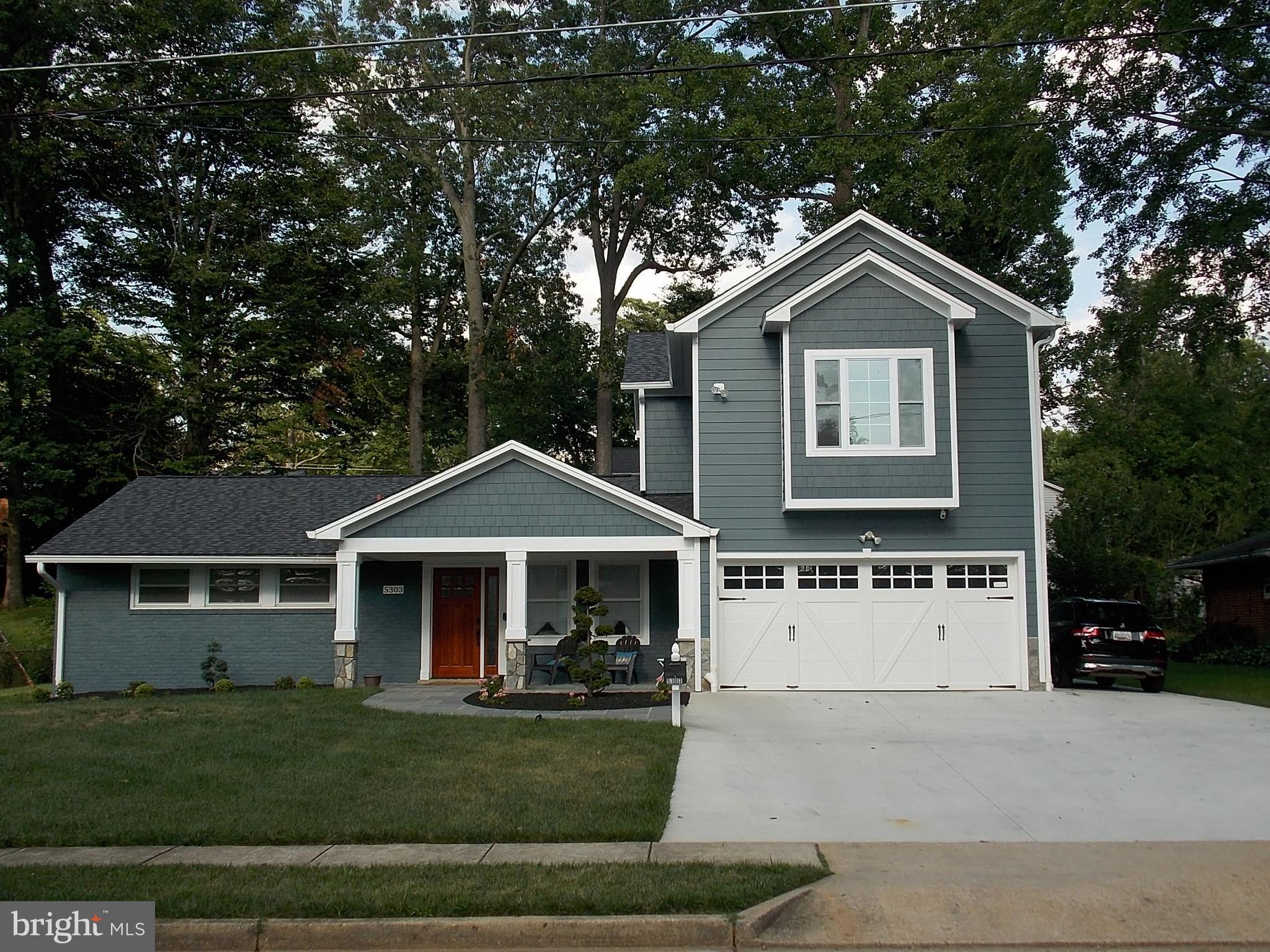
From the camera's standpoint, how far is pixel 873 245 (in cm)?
1786

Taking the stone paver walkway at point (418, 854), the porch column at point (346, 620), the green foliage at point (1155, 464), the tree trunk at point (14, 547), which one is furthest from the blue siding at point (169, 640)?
the green foliage at point (1155, 464)

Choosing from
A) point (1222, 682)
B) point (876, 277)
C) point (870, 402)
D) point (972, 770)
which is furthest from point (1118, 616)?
point (972, 770)

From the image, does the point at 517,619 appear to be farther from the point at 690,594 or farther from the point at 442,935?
the point at 442,935

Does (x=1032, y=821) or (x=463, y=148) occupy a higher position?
(x=463, y=148)

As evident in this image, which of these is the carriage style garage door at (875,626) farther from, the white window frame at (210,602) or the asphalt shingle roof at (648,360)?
the white window frame at (210,602)

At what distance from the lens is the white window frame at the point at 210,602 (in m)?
18.4

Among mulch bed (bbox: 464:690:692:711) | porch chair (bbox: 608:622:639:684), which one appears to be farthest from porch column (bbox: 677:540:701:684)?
mulch bed (bbox: 464:690:692:711)

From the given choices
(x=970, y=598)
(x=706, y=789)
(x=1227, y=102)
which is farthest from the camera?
(x=1227, y=102)

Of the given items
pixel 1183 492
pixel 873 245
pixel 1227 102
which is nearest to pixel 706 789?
pixel 873 245

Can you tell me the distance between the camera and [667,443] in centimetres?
2022

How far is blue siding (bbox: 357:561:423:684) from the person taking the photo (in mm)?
18422

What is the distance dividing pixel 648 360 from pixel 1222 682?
13119mm

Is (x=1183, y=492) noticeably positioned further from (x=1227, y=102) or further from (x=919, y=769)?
(x=919, y=769)

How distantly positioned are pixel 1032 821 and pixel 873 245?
11.8m
